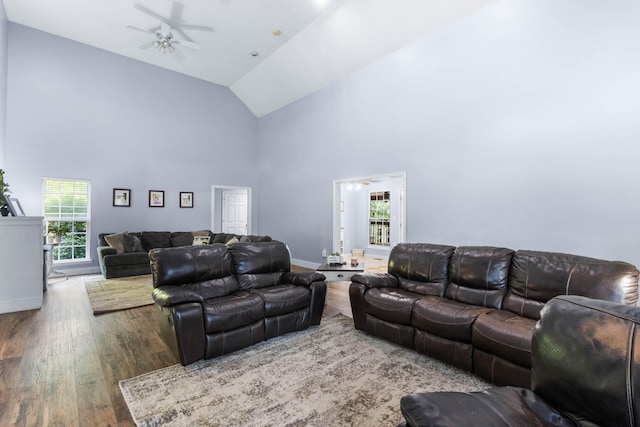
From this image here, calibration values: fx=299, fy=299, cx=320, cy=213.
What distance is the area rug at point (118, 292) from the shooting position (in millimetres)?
4121

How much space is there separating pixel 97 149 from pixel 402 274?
6841mm

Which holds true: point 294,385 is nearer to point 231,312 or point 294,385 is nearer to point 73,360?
point 231,312

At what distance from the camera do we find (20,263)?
379 centimetres

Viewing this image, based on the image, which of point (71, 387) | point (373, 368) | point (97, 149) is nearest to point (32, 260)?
point (71, 387)

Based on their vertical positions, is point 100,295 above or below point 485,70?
below

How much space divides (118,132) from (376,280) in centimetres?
668

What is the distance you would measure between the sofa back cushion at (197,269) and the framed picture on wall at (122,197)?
479 centimetres

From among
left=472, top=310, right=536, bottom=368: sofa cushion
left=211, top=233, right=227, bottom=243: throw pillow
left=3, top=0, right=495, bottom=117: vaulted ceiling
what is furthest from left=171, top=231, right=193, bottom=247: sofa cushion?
left=472, top=310, right=536, bottom=368: sofa cushion

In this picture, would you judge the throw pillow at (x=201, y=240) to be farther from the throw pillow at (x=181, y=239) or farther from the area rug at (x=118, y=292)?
the area rug at (x=118, y=292)

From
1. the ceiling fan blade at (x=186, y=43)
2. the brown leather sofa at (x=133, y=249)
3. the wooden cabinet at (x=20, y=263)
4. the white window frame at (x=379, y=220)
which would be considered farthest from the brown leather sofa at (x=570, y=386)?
the white window frame at (x=379, y=220)

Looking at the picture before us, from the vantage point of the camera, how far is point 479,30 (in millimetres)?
4227

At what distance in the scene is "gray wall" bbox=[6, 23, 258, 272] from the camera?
18.9 ft

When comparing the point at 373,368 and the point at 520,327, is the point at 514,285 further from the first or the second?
the point at 373,368

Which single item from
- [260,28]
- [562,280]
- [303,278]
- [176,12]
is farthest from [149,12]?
[562,280]
